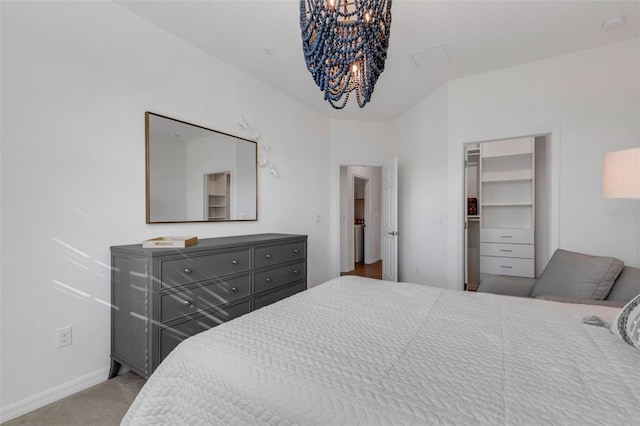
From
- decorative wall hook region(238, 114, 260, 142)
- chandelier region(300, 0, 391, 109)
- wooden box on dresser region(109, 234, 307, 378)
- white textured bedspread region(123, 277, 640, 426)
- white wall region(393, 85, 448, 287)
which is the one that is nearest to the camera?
white textured bedspread region(123, 277, 640, 426)

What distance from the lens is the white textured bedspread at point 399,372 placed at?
648 millimetres

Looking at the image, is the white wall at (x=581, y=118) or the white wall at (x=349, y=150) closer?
the white wall at (x=581, y=118)

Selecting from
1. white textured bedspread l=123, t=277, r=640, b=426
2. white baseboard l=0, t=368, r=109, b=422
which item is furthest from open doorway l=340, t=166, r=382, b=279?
white textured bedspread l=123, t=277, r=640, b=426

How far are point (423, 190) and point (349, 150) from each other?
1294 millimetres

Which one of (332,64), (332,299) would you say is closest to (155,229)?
(332,299)

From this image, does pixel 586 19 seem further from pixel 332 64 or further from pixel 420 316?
pixel 420 316

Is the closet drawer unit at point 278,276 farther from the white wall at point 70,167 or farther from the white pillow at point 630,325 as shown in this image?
the white pillow at point 630,325

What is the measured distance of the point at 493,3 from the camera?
2010 mm

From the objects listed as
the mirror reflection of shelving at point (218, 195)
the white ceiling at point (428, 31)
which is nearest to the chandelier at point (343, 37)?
the white ceiling at point (428, 31)

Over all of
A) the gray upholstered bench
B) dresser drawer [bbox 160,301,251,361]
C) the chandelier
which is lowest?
dresser drawer [bbox 160,301,251,361]

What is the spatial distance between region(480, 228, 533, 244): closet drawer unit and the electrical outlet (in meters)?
4.42

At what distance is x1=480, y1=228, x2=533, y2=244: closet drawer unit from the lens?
365cm

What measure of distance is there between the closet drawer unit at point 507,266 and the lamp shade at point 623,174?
229cm

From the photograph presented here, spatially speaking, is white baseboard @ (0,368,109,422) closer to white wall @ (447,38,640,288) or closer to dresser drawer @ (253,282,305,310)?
dresser drawer @ (253,282,305,310)
